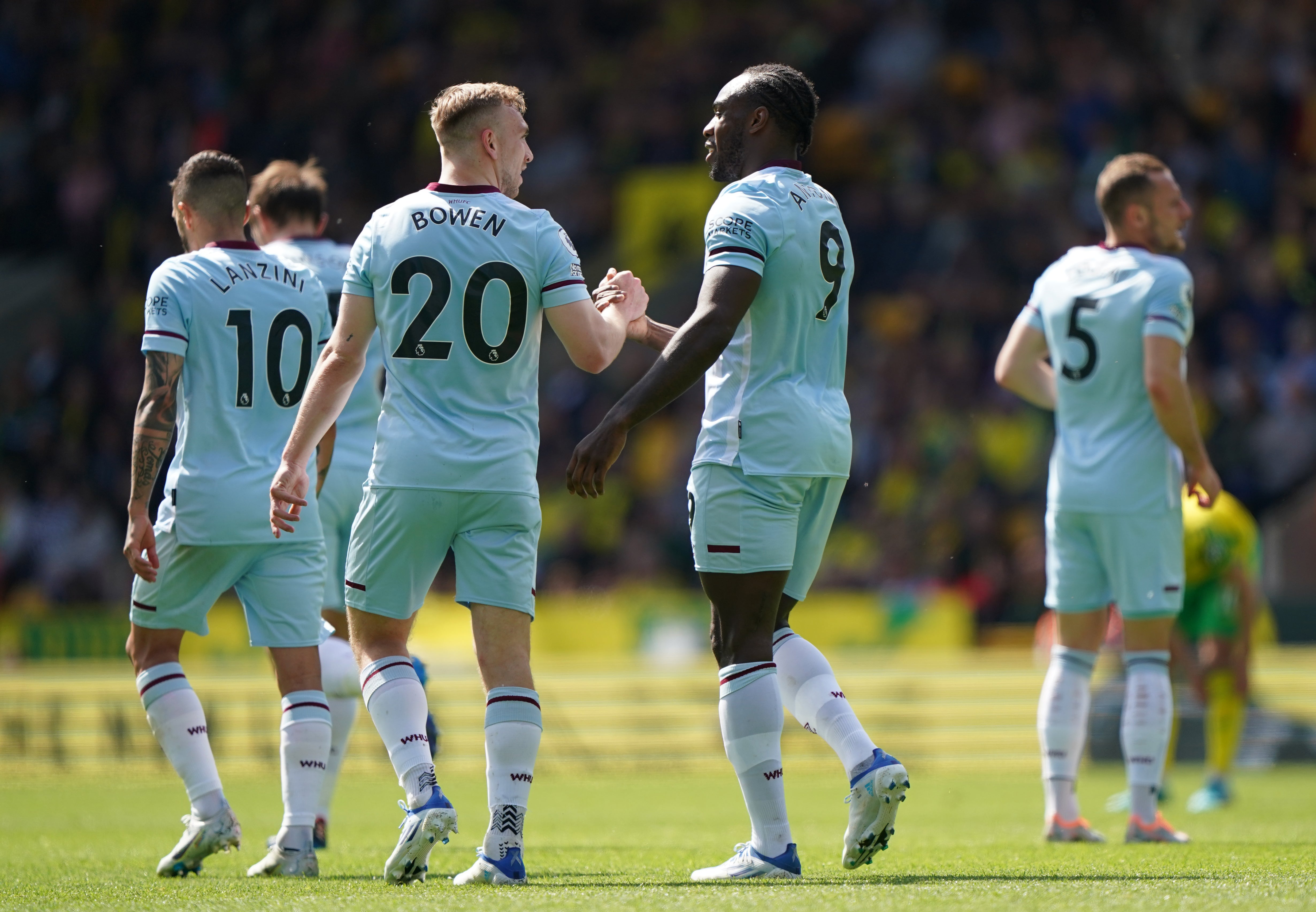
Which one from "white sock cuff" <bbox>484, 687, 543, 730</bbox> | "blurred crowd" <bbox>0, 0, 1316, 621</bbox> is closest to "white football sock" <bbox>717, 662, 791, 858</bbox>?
"white sock cuff" <bbox>484, 687, 543, 730</bbox>

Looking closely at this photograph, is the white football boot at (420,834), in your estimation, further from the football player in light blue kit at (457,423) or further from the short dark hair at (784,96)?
the short dark hair at (784,96)

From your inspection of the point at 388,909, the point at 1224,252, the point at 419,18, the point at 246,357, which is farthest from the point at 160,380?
the point at 419,18

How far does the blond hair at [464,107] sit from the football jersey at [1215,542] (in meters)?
5.79

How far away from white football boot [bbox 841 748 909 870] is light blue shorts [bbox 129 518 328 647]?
2072mm

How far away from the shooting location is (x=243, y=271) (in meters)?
6.02

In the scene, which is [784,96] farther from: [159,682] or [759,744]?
[159,682]

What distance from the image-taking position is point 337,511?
7.17 metres

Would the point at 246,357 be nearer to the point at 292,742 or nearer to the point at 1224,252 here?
the point at 292,742

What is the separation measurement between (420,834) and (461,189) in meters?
1.94

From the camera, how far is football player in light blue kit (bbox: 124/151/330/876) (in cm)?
579

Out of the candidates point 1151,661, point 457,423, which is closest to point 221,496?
point 457,423

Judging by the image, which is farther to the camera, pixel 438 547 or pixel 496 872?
pixel 438 547

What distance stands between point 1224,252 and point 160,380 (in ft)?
39.2

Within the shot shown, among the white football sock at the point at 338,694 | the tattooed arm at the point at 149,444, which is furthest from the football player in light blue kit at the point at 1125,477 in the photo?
the tattooed arm at the point at 149,444
